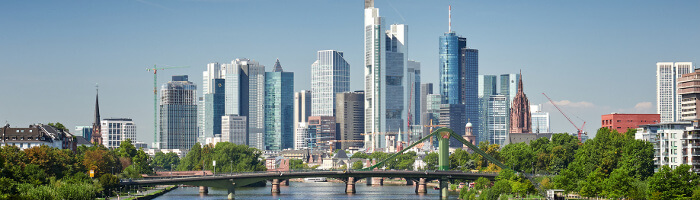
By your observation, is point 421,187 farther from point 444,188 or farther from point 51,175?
point 51,175

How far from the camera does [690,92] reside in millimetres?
186375

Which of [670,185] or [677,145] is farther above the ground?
[677,145]

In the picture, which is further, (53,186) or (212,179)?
(212,179)

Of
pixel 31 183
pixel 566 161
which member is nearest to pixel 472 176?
pixel 566 161

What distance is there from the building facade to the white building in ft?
136

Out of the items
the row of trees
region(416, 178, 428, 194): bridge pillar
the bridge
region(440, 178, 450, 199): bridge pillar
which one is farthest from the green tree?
region(416, 178, 428, 194): bridge pillar

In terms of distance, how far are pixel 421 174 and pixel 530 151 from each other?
27.7m

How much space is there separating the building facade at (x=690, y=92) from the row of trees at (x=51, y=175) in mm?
97227

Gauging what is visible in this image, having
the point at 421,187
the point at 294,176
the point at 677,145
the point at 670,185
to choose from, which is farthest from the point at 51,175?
the point at 677,145

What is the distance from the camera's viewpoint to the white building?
13450cm

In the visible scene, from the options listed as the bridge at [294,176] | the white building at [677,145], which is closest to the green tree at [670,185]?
the white building at [677,145]

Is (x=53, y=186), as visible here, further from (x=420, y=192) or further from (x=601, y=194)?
(x=420, y=192)

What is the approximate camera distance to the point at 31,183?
12231cm

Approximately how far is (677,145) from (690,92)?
52.7m
